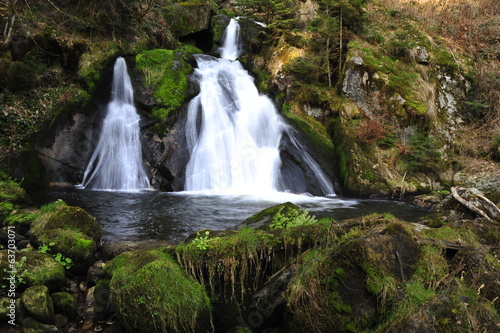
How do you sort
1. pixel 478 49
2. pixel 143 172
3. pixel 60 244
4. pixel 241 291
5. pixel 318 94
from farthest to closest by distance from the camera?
pixel 478 49, pixel 318 94, pixel 143 172, pixel 60 244, pixel 241 291

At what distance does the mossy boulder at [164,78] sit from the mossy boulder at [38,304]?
28.3ft

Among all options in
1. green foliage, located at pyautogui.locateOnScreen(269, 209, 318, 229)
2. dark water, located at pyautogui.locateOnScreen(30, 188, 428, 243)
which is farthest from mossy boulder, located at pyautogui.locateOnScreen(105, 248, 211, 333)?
dark water, located at pyautogui.locateOnScreen(30, 188, 428, 243)

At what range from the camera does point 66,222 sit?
17.0ft

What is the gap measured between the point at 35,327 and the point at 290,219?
3384 millimetres

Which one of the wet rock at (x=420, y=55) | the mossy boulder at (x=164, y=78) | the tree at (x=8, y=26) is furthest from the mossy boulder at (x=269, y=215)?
the wet rock at (x=420, y=55)

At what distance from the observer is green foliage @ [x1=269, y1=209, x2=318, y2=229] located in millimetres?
4394

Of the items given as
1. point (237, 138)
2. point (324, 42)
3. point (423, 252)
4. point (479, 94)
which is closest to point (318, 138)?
point (237, 138)

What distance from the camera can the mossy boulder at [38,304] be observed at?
3318 mm

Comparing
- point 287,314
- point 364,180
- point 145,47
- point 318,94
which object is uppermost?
point 145,47

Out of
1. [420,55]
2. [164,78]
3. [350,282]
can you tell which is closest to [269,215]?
[350,282]

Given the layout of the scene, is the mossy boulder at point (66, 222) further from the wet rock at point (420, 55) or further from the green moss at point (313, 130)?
the wet rock at point (420, 55)

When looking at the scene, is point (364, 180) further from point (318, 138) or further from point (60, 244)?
point (60, 244)

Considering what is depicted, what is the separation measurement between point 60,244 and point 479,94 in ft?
53.7

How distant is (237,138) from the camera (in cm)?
1227
